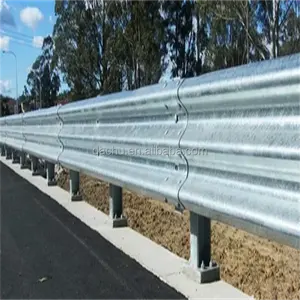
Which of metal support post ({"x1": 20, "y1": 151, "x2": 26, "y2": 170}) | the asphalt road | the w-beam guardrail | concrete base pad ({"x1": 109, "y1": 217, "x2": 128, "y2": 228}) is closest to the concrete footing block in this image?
the asphalt road

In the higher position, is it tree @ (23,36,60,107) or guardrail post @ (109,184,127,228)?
tree @ (23,36,60,107)

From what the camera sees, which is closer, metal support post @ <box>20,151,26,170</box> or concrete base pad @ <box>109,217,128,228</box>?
concrete base pad @ <box>109,217,128,228</box>

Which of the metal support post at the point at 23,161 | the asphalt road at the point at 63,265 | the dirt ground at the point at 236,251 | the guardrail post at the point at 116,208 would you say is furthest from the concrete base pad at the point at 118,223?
the metal support post at the point at 23,161

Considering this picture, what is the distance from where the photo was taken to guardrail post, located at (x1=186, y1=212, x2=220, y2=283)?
284 centimetres

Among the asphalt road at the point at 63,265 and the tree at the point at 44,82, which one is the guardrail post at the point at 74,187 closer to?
the asphalt road at the point at 63,265

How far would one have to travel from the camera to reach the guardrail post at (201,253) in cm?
284

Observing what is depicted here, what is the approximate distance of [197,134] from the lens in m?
2.73

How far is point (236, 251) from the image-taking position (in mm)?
4355

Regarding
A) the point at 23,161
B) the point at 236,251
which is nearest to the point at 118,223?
the point at 236,251

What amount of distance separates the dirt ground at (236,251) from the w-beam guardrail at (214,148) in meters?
0.65

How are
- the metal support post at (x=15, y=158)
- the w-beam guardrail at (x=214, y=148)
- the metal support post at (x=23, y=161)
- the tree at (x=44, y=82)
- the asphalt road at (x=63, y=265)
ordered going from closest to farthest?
1. the w-beam guardrail at (x=214, y=148)
2. the asphalt road at (x=63, y=265)
3. the metal support post at (x=23, y=161)
4. the metal support post at (x=15, y=158)
5. the tree at (x=44, y=82)

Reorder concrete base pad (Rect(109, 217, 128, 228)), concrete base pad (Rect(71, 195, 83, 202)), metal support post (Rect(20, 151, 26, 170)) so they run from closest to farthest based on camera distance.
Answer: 1. concrete base pad (Rect(109, 217, 128, 228))
2. concrete base pad (Rect(71, 195, 83, 202))
3. metal support post (Rect(20, 151, 26, 170))

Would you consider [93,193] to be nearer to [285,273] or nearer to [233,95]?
[285,273]

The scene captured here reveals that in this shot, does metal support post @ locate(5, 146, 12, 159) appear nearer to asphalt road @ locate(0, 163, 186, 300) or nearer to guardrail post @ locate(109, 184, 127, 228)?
asphalt road @ locate(0, 163, 186, 300)
